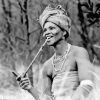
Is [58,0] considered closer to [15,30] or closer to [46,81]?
[15,30]

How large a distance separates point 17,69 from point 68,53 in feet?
2.69

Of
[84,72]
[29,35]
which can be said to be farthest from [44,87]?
[29,35]

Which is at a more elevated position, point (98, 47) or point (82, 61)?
point (82, 61)

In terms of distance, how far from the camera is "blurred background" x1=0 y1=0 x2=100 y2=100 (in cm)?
320

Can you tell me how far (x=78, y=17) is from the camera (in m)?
3.33

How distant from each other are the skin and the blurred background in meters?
0.52

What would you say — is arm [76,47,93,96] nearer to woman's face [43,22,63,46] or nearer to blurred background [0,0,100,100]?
woman's face [43,22,63,46]

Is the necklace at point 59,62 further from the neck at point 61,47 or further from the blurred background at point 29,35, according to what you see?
the blurred background at point 29,35

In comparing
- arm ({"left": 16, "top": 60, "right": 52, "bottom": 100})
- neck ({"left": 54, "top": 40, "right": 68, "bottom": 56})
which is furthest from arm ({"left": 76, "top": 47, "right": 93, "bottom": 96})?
arm ({"left": 16, "top": 60, "right": 52, "bottom": 100})

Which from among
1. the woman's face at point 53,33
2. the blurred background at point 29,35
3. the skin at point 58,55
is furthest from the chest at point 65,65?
the blurred background at point 29,35

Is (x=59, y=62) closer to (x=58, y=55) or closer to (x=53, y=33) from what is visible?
(x=58, y=55)

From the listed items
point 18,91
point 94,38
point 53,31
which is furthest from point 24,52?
point 53,31

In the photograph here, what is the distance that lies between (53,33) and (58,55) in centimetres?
15

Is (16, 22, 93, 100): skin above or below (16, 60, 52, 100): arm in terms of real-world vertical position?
above
